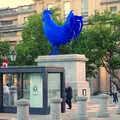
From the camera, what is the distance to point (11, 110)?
24562mm

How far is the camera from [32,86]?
2416 centimetres

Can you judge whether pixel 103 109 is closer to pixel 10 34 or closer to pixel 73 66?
pixel 73 66

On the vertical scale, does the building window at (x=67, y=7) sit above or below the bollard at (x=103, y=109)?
above

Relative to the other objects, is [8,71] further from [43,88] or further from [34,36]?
[34,36]

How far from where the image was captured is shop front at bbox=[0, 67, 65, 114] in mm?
23453

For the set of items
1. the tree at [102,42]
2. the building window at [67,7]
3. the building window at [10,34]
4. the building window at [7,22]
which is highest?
the building window at [67,7]

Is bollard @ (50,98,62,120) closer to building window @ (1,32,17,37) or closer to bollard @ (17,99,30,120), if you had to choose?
bollard @ (17,99,30,120)

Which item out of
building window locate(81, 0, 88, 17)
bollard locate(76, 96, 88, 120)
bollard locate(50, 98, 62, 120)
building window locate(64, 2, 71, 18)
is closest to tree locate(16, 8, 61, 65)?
building window locate(81, 0, 88, 17)

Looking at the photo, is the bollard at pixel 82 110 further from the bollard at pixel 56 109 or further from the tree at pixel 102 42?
the tree at pixel 102 42

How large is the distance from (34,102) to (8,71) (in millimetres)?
2285

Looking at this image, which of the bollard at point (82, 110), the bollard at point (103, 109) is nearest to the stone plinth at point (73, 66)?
the bollard at point (103, 109)

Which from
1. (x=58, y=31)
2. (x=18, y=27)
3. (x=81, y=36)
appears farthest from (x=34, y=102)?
(x=18, y=27)

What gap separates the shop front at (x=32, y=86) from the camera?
2345 centimetres

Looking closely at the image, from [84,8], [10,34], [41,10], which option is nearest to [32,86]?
[84,8]
